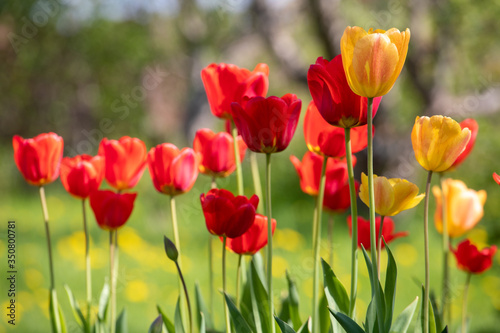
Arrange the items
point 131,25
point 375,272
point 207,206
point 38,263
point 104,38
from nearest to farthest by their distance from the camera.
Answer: point 375,272 → point 207,206 → point 38,263 → point 104,38 → point 131,25

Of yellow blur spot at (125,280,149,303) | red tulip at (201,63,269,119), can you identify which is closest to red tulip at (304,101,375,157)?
red tulip at (201,63,269,119)

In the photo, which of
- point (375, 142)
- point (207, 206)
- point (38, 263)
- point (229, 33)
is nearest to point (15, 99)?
point (229, 33)

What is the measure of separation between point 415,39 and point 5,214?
4139 mm

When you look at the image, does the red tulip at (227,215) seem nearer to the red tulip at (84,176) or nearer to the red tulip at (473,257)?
the red tulip at (84,176)

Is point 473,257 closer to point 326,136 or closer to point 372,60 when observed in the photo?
point 326,136

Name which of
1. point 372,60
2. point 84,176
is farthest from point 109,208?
point 372,60

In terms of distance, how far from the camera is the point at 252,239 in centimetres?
108

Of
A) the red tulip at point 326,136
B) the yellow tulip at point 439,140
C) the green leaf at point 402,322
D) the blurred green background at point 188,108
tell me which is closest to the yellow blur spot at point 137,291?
the blurred green background at point 188,108

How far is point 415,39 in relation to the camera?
16.0 feet

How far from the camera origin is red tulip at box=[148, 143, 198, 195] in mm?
1197

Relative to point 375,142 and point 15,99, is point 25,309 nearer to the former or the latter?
point 375,142

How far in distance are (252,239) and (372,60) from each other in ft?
1.48

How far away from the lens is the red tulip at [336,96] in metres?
0.92

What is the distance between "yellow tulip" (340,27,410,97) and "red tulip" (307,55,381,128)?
0.06 metres
